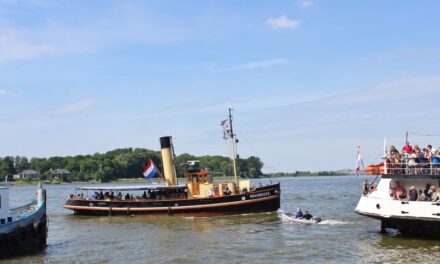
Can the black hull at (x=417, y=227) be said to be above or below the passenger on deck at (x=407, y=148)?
below

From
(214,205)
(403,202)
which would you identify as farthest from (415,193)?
(214,205)

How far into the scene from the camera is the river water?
25.4m

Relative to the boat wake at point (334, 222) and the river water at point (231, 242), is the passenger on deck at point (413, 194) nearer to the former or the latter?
the river water at point (231, 242)

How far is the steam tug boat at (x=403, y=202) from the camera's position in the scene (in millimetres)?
26828

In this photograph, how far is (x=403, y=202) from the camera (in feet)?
90.1

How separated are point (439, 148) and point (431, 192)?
2408 millimetres

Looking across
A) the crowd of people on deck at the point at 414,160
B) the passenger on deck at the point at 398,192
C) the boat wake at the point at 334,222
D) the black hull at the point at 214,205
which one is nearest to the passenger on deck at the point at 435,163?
the crowd of people on deck at the point at 414,160

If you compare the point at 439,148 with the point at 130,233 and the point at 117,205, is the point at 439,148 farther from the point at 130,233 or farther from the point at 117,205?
the point at 117,205

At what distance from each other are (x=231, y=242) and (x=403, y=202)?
29.7 feet

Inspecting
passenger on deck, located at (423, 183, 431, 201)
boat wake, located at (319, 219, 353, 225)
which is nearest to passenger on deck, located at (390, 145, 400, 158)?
passenger on deck, located at (423, 183, 431, 201)

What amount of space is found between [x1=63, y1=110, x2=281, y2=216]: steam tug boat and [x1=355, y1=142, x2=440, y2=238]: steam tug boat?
14.6 meters

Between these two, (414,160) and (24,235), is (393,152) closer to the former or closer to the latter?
(414,160)

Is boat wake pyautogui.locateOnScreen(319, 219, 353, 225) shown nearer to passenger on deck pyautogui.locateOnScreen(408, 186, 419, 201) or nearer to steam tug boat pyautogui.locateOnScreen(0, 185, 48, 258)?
passenger on deck pyautogui.locateOnScreen(408, 186, 419, 201)

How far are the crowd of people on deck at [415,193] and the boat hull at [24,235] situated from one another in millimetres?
17658
